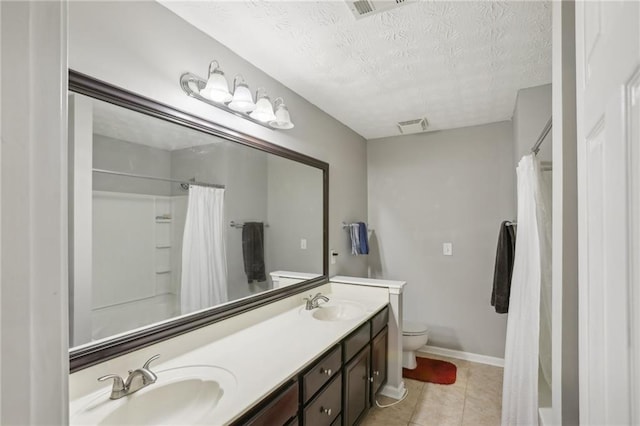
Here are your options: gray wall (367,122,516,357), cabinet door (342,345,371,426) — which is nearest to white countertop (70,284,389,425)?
cabinet door (342,345,371,426)

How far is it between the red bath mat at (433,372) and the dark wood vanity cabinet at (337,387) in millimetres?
528

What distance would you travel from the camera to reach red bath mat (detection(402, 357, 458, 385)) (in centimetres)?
271

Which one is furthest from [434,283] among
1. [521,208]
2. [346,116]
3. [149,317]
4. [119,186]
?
[119,186]

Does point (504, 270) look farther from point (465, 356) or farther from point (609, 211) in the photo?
point (609, 211)

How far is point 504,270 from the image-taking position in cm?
231

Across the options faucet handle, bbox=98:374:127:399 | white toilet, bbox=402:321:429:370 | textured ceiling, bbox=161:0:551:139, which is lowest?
white toilet, bbox=402:321:429:370

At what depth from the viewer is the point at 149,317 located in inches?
52.4

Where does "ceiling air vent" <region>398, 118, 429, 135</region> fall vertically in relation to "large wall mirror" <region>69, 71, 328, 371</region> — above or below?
above

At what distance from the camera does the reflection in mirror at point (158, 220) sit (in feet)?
3.75

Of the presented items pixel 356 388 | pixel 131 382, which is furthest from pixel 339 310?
pixel 131 382

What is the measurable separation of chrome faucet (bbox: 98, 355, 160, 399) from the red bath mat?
2308 mm

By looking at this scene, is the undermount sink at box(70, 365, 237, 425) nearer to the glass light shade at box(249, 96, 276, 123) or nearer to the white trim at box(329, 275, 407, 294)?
the glass light shade at box(249, 96, 276, 123)

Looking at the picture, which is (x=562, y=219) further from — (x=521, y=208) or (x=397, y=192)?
(x=397, y=192)

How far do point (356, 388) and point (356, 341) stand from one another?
30cm
